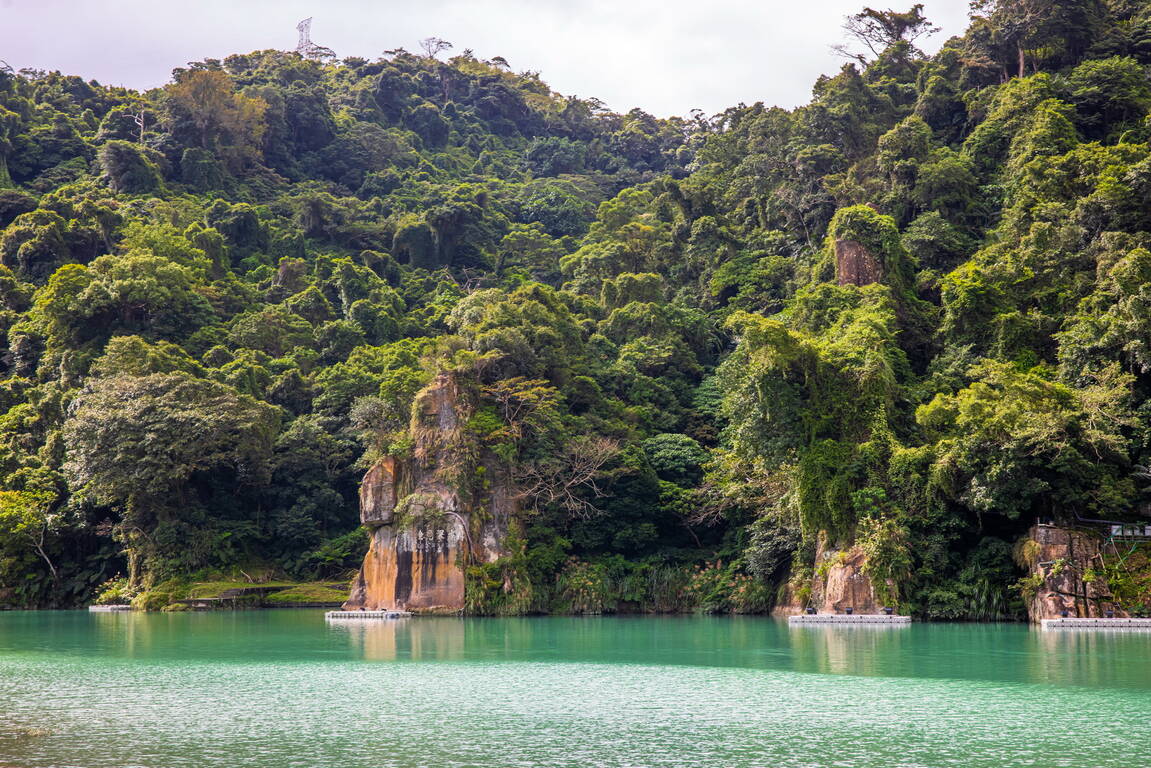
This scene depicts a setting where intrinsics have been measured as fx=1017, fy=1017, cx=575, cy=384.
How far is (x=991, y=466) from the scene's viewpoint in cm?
2923

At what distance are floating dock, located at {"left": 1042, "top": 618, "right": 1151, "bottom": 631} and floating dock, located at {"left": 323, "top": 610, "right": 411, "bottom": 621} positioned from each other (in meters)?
21.3

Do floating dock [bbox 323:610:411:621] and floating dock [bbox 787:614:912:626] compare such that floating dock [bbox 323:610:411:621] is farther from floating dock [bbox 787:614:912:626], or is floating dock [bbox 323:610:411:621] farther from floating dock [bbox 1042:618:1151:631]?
floating dock [bbox 1042:618:1151:631]

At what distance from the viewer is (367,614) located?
36.9 meters

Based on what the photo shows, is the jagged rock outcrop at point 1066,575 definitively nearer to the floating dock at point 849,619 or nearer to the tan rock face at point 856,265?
the floating dock at point 849,619

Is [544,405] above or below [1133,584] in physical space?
above

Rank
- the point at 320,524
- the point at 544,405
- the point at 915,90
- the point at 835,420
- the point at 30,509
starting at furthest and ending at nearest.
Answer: the point at 915,90
the point at 320,524
the point at 30,509
the point at 544,405
the point at 835,420

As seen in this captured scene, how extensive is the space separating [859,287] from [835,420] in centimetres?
890

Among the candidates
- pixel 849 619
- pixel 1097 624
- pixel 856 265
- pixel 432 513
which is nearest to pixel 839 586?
pixel 849 619

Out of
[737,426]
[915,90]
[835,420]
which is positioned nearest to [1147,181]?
[835,420]

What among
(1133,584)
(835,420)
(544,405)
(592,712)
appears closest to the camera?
(592,712)

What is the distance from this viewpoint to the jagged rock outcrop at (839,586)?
31578 millimetres

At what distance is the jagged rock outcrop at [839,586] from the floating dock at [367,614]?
46.5ft

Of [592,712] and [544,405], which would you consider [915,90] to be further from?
[592,712]

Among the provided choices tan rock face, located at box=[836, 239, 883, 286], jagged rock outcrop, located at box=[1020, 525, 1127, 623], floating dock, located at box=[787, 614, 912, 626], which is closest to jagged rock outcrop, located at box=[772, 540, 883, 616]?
floating dock, located at box=[787, 614, 912, 626]
